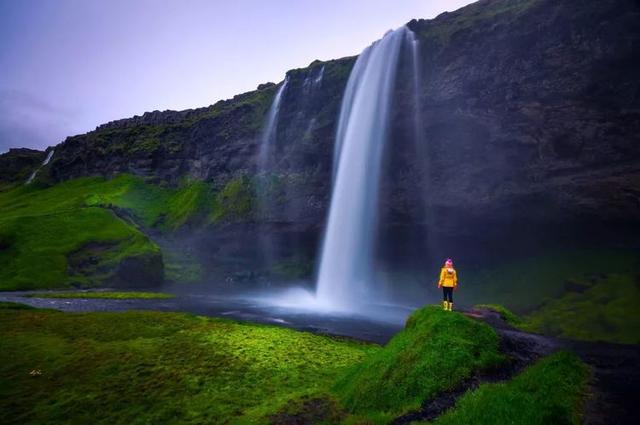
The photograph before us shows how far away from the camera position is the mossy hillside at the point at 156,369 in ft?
53.7

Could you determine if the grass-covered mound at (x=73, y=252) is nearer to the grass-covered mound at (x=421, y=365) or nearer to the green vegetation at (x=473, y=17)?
the green vegetation at (x=473, y=17)

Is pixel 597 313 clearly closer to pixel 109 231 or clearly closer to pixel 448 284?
pixel 448 284

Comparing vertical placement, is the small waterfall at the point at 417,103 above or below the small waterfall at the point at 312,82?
below

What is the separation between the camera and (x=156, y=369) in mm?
21188

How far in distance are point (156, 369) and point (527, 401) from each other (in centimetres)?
1667

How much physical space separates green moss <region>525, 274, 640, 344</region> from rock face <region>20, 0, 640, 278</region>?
366 inches

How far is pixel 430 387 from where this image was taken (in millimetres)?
14727

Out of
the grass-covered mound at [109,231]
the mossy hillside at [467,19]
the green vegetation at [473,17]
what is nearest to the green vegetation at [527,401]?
the mossy hillside at [467,19]

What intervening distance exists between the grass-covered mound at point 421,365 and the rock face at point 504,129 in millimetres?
37229

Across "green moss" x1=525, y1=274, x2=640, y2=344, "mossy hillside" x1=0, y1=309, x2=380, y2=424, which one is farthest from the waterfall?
"mossy hillside" x1=0, y1=309, x2=380, y2=424

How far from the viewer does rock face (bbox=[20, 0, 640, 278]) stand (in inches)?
1762

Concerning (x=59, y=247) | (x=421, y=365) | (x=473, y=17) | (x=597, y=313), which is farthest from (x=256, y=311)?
(x=473, y=17)

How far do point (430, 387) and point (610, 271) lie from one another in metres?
38.5

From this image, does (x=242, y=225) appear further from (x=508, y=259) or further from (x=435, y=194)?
(x=508, y=259)
